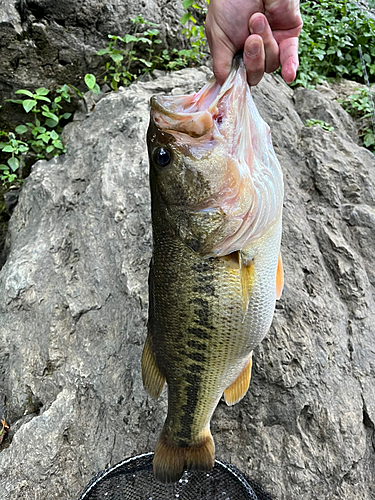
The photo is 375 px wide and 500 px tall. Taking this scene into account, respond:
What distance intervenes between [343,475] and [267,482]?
Result: 1.52 feet

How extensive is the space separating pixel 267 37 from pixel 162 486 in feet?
8.79

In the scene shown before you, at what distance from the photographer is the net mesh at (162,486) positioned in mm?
2328

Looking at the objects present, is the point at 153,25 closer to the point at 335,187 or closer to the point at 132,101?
the point at 132,101

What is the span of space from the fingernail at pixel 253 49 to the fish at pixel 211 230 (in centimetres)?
8

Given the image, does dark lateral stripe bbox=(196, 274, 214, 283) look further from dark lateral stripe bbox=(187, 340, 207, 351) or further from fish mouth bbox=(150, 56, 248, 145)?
fish mouth bbox=(150, 56, 248, 145)

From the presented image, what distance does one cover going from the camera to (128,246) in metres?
2.93

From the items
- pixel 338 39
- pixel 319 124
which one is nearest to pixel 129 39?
pixel 319 124

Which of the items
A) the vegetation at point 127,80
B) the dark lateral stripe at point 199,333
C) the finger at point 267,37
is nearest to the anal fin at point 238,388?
the dark lateral stripe at point 199,333

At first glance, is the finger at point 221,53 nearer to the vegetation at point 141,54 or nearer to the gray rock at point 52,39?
the vegetation at point 141,54

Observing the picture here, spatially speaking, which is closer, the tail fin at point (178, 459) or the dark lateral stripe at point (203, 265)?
the dark lateral stripe at point (203, 265)

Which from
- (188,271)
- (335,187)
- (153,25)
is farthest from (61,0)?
(188,271)

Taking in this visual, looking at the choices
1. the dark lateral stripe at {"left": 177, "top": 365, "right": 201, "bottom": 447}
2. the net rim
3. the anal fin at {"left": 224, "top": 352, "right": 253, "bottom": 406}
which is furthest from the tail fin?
the net rim

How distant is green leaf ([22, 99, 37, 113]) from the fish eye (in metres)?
2.58

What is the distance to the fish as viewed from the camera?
1676 mm
